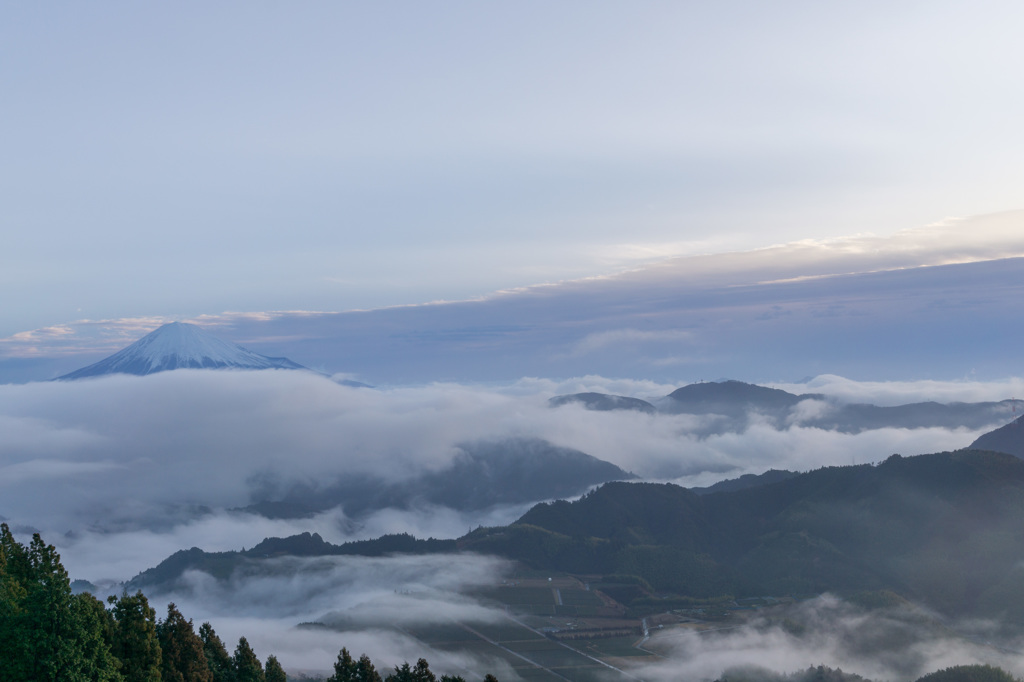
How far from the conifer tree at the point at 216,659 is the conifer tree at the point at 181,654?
239 cm

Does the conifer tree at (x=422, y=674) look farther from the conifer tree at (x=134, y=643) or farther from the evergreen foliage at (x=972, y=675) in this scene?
the evergreen foliage at (x=972, y=675)

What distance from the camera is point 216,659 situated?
3241 inches

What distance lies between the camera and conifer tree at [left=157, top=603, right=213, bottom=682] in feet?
234

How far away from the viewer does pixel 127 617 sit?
63.7 meters

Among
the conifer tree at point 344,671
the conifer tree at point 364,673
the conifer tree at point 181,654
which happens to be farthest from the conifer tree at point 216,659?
the conifer tree at point 364,673

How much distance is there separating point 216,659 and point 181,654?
31.8ft

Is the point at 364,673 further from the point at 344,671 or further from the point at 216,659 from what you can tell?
the point at 216,659

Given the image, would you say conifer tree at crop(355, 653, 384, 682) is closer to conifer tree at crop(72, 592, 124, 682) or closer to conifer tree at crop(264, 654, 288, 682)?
conifer tree at crop(264, 654, 288, 682)

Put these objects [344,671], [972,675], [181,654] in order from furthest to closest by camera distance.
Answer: [972,675], [344,671], [181,654]

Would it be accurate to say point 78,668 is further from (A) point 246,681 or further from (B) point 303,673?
(B) point 303,673

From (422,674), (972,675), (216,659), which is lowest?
(972,675)

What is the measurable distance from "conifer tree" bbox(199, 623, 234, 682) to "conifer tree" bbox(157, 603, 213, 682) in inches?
93.9

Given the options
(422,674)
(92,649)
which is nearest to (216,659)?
(422,674)

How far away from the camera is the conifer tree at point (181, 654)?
7144cm
